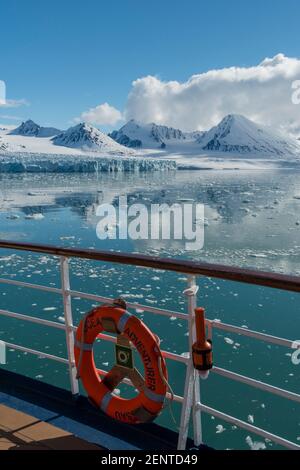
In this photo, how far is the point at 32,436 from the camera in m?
1.58

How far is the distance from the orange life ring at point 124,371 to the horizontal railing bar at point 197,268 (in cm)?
20

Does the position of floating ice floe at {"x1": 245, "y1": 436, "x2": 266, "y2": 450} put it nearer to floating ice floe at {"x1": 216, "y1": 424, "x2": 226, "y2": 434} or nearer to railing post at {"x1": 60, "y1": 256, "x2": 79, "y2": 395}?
floating ice floe at {"x1": 216, "y1": 424, "x2": 226, "y2": 434}

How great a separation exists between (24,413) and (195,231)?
1037 cm

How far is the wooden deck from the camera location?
5.01 ft

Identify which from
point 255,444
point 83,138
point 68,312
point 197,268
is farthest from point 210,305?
point 83,138

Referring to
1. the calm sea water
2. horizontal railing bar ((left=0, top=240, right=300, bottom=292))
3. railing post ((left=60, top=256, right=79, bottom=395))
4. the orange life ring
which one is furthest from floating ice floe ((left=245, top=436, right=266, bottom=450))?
horizontal railing bar ((left=0, top=240, right=300, bottom=292))

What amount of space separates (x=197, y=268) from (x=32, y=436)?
2.96ft

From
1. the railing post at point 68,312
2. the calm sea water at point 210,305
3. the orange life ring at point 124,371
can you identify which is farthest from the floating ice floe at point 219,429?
the orange life ring at point 124,371

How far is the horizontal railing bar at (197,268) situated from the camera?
4.10ft

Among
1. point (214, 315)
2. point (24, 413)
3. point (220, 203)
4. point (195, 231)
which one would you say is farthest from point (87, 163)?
point (24, 413)

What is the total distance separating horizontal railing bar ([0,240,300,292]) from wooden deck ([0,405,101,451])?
0.68 metres

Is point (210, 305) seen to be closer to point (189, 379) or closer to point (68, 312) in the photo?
point (68, 312)

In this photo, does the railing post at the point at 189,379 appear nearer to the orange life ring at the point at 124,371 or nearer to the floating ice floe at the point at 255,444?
the orange life ring at the point at 124,371
